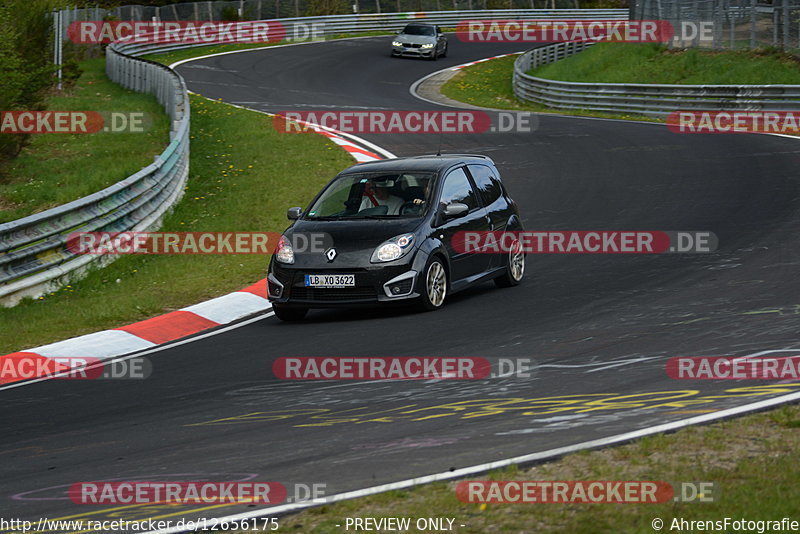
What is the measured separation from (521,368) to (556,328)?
1644 mm

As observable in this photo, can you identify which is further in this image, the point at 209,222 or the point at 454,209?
the point at 209,222

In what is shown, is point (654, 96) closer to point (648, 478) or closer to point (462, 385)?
point (462, 385)

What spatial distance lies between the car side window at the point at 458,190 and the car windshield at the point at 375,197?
0.20 metres

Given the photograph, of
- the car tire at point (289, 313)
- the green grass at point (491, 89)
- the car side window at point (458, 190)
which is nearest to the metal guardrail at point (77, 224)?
the car tire at point (289, 313)

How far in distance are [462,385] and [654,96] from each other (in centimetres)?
2489

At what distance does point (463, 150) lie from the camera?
2414 centimetres

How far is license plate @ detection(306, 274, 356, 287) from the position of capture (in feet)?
37.5

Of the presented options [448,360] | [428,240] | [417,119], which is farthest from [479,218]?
[417,119]

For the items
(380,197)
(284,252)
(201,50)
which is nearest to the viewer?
(284,252)

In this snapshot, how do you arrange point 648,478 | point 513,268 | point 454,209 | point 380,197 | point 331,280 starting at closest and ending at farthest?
point 648,478 → point 331,280 → point 454,209 → point 380,197 → point 513,268

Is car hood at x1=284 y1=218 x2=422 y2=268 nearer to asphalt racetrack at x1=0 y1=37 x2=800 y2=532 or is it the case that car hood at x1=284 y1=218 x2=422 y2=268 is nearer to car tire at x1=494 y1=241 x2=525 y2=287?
asphalt racetrack at x1=0 y1=37 x2=800 y2=532

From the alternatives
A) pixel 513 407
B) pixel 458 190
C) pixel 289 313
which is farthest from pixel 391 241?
pixel 513 407

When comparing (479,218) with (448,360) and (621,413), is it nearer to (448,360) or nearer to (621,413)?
(448,360)

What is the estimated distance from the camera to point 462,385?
825 cm
